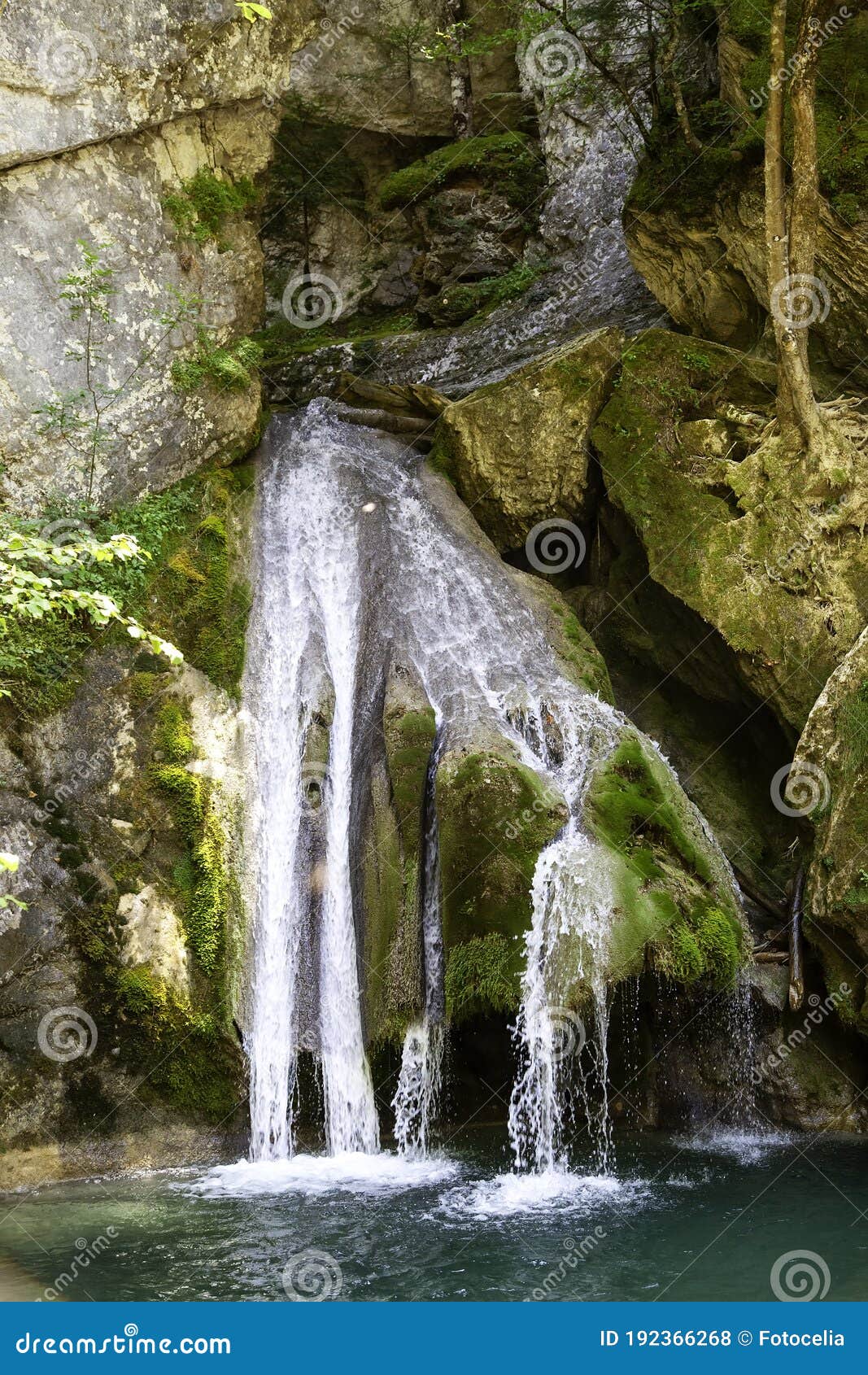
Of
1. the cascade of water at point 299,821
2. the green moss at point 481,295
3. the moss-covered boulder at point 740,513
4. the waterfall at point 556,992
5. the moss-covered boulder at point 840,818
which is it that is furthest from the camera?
the green moss at point 481,295

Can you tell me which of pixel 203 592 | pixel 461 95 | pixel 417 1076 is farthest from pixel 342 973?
pixel 461 95

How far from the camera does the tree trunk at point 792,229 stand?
11.1 metres

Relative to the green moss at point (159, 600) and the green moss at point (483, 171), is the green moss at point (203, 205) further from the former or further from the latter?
the green moss at point (483, 171)

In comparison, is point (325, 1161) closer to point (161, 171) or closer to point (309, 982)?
point (309, 982)

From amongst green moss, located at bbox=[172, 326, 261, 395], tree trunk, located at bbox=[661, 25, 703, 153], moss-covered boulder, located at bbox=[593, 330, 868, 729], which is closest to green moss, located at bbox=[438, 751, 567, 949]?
moss-covered boulder, located at bbox=[593, 330, 868, 729]

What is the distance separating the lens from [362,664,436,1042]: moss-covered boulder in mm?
9352

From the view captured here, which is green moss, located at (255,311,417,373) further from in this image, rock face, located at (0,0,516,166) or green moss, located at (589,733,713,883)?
green moss, located at (589,733,713,883)

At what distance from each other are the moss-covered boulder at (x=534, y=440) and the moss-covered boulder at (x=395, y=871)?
3379 millimetres

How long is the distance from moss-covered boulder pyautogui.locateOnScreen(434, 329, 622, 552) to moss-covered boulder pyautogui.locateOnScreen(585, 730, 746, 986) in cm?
345

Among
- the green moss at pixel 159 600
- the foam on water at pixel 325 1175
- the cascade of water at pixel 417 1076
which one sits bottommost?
the foam on water at pixel 325 1175

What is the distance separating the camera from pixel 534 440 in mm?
12828

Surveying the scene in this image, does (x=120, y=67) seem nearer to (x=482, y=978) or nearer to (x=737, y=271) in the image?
(x=737, y=271)

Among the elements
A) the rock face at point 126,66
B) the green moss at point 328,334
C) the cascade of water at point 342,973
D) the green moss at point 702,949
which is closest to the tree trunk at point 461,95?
the green moss at point 328,334

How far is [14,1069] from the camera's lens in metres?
9.19
